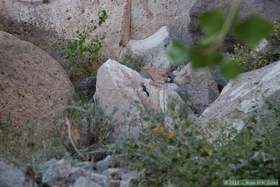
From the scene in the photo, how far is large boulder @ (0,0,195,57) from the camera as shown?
8.80m

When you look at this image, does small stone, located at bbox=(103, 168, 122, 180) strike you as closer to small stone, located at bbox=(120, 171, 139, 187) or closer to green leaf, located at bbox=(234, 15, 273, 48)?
small stone, located at bbox=(120, 171, 139, 187)

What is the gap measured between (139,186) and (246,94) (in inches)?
86.7

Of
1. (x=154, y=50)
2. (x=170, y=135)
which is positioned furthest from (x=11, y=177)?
(x=154, y=50)

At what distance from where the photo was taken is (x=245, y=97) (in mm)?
5102

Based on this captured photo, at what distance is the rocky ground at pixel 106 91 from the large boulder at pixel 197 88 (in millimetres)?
13

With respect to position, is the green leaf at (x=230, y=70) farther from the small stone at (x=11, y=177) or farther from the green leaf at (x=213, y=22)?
the small stone at (x=11, y=177)

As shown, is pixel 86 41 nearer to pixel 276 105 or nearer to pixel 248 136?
pixel 276 105

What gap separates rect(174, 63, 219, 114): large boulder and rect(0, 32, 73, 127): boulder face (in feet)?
3.78

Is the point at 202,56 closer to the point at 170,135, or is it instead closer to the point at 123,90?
the point at 170,135

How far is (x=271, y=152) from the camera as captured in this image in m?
2.94

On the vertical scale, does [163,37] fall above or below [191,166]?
above

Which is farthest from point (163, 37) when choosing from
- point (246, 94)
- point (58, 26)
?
point (246, 94)

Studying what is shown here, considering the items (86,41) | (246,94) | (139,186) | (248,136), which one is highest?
(86,41)

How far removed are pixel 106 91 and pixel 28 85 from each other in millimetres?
767
